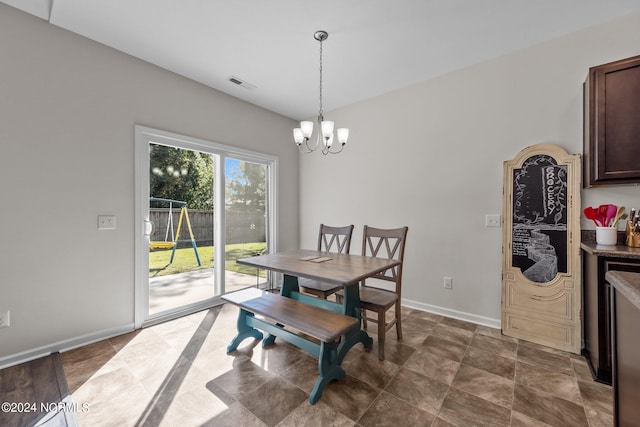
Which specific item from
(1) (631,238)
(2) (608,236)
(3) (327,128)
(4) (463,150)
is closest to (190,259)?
(3) (327,128)

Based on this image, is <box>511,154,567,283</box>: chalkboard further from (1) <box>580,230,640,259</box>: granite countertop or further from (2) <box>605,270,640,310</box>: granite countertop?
(2) <box>605,270,640,310</box>: granite countertop

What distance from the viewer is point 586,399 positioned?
168 cm

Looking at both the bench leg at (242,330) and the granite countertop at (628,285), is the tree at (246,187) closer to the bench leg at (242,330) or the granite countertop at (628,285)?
the bench leg at (242,330)

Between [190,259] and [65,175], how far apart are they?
144cm

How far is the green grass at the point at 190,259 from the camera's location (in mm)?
2939

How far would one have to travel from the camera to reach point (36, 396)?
1703 mm

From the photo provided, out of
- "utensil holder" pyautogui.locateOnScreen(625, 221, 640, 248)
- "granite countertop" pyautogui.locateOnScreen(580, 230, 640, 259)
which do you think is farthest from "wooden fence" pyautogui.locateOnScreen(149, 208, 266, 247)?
"utensil holder" pyautogui.locateOnScreen(625, 221, 640, 248)

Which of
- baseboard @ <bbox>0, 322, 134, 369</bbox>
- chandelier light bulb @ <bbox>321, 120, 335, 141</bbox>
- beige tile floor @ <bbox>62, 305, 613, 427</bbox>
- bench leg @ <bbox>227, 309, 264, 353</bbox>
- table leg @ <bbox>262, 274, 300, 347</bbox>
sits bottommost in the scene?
beige tile floor @ <bbox>62, 305, 613, 427</bbox>

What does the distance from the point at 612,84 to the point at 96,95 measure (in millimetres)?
4253

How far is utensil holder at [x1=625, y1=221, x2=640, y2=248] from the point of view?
1944 millimetres

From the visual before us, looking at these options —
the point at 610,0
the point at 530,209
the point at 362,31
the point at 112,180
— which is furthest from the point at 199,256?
the point at 610,0

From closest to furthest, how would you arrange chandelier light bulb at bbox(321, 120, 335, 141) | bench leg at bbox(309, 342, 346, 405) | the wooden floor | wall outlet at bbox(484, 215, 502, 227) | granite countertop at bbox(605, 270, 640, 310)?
granite countertop at bbox(605, 270, 640, 310) < the wooden floor < bench leg at bbox(309, 342, 346, 405) < chandelier light bulb at bbox(321, 120, 335, 141) < wall outlet at bbox(484, 215, 502, 227)

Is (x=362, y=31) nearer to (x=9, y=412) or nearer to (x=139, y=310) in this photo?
(x=139, y=310)

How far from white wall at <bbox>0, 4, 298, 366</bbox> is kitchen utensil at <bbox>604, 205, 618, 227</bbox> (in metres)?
4.05
